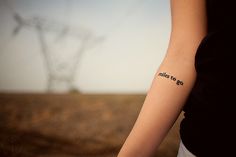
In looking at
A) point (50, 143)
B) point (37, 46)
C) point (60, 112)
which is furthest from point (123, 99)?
point (37, 46)

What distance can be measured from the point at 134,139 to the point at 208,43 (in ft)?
0.78

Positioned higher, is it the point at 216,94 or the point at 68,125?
the point at 216,94

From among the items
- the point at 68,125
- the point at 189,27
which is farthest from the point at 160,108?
the point at 68,125

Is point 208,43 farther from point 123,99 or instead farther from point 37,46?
point 37,46

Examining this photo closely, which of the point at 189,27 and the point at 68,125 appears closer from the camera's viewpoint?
the point at 189,27

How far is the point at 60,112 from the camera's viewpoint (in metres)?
1.48

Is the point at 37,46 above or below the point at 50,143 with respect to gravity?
below

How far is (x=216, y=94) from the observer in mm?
386

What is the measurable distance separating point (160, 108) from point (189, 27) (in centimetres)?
19

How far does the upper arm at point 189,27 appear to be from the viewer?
48cm

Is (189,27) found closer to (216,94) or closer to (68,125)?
(216,94)

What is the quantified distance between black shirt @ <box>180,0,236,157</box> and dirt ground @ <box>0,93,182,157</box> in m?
0.75

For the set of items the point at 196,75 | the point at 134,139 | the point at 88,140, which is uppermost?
the point at 196,75

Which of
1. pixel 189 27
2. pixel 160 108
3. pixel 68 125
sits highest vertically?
pixel 189 27
